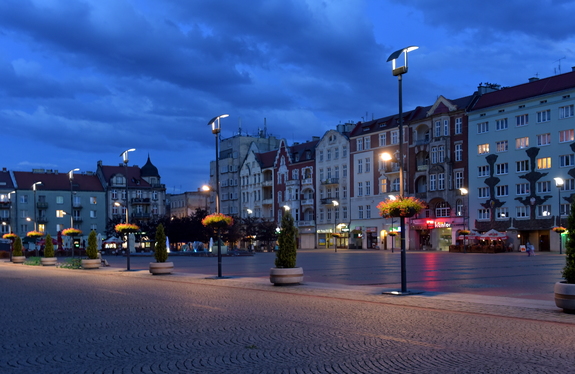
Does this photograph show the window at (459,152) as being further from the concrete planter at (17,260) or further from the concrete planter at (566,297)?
the concrete planter at (566,297)

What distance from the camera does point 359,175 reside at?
85000 millimetres

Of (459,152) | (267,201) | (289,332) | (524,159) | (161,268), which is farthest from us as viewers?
(267,201)

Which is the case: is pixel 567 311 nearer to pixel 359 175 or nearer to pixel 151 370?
pixel 151 370

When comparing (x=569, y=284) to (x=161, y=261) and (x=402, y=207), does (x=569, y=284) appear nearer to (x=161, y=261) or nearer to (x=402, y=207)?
(x=402, y=207)

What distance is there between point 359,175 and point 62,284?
207 ft

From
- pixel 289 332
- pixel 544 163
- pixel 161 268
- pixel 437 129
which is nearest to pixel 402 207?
pixel 289 332

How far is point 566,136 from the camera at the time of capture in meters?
61.1

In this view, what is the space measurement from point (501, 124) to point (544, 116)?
4.98 metres

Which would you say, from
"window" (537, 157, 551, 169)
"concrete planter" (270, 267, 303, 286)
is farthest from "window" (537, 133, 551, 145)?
"concrete planter" (270, 267, 303, 286)

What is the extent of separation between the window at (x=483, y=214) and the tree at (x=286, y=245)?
50574 millimetres

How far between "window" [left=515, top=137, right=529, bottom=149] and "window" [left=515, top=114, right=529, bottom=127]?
1514 millimetres

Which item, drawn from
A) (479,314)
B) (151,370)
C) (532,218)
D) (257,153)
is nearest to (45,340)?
(151,370)

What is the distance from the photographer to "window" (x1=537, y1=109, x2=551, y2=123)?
62691mm

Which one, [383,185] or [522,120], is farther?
[383,185]
